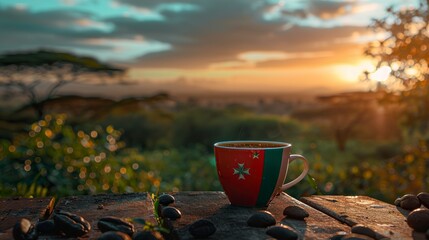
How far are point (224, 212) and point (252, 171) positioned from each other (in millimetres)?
201

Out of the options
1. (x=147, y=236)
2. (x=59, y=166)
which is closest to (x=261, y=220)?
(x=147, y=236)

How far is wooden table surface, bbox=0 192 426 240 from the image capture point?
182 centimetres

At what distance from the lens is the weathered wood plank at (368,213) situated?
73.6 inches

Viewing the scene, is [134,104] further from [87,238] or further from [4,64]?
[87,238]

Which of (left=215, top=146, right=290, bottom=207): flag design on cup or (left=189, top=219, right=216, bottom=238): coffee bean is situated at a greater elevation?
(left=215, top=146, right=290, bottom=207): flag design on cup

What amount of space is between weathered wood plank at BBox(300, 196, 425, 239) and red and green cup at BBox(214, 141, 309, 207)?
0.81 feet

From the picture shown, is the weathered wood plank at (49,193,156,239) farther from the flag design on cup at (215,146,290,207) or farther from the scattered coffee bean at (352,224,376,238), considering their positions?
the scattered coffee bean at (352,224,376,238)

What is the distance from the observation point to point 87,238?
68.6 inches

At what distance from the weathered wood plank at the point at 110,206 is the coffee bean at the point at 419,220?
939 mm

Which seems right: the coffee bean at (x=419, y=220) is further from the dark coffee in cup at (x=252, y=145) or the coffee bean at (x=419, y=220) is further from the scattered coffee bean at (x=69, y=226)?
the scattered coffee bean at (x=69, y=226)

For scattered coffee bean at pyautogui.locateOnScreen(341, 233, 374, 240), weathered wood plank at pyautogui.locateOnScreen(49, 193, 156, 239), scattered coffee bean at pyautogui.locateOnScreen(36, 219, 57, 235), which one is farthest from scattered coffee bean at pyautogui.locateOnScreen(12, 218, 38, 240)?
scattered coffee bean at pyautogui.locateOnScreen(341, 233, 374, 240)

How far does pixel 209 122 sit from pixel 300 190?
9548mm

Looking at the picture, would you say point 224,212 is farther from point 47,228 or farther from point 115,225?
point 47,228

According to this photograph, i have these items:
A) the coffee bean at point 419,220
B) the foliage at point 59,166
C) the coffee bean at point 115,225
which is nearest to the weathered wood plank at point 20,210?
the coffee bean at point 115,225
